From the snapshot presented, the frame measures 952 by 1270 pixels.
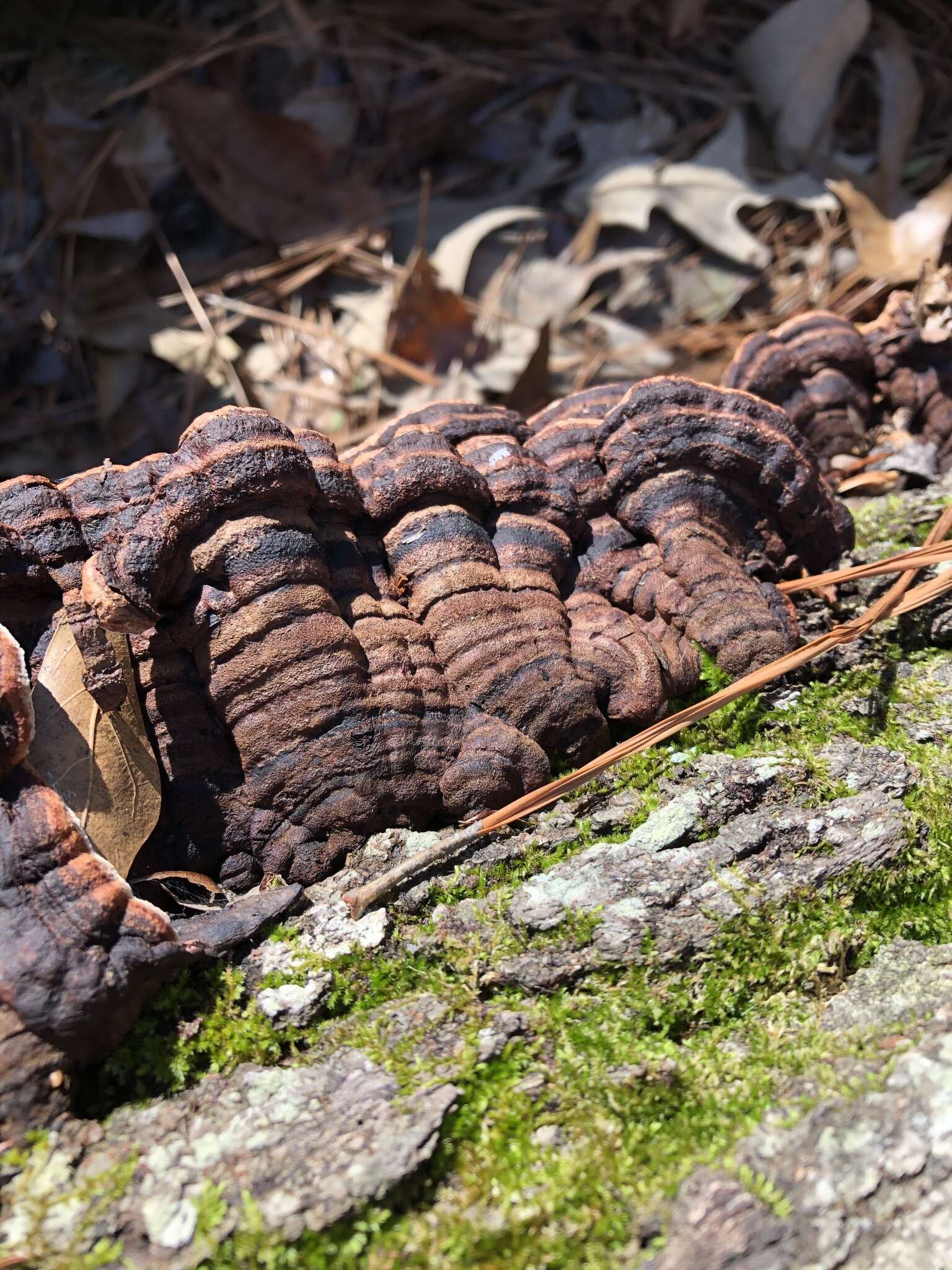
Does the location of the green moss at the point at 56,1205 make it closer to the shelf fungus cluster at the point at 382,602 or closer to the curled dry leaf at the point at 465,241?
the shelf fungus cluster at the point at 382,602

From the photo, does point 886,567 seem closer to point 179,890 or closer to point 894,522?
point 894,522

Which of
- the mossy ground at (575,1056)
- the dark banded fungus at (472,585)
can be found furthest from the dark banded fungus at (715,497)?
the mossy ground at (575,1056)

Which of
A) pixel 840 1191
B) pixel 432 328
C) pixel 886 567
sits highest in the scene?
pixel 432 328

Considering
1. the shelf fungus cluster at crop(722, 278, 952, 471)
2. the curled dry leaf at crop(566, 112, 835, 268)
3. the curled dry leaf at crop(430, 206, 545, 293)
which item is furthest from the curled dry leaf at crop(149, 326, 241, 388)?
the shelf fungus cluster at crop(722, 278, 952, 471)

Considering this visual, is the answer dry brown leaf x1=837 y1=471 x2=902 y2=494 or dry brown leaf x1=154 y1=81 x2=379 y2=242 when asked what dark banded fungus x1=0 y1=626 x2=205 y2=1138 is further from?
dry brown leaf x1=154 y1=81 x2=379 y2=242

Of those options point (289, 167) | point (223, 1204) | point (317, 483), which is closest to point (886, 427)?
point (317, 483)

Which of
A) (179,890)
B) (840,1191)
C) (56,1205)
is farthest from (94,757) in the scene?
(840,1191)
